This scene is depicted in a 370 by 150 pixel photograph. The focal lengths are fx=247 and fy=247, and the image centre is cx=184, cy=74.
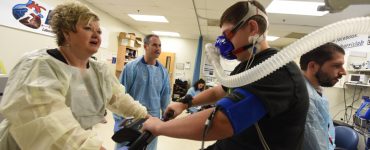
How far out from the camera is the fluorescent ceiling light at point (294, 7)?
4426mm

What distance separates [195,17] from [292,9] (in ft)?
7.96

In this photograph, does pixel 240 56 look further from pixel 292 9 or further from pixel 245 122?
pixel 292 9

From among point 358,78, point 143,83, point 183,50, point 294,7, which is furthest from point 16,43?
point 183,50

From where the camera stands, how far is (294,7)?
4703 millimetres

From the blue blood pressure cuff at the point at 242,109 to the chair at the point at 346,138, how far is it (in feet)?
8.45

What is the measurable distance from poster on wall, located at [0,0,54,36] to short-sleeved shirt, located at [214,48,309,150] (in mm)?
3720

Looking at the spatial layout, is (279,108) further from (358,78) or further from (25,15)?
(358,78)

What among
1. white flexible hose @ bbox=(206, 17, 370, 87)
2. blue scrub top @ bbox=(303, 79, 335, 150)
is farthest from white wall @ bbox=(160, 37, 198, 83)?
white flexible hose @ bbox=(206, 17, 370, 87)

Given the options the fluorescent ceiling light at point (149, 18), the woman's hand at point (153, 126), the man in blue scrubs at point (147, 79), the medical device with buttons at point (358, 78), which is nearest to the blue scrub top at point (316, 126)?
the woman's hand at point (153, 126)

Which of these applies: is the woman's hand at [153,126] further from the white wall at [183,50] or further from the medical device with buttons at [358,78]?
the white wall at [183,50]

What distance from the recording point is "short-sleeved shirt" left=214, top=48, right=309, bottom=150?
83 cm

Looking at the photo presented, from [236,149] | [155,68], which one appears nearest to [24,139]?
[236,149]

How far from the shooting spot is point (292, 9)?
15.9 feet

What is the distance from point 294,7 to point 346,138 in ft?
8.89
